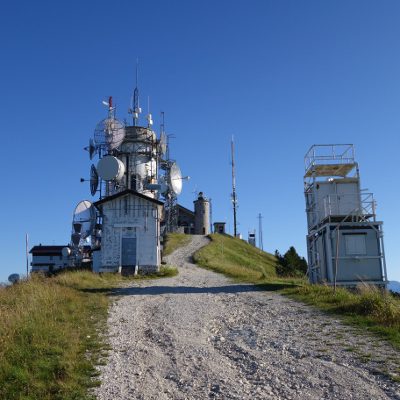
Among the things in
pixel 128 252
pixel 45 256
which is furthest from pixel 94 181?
pixel 45 256

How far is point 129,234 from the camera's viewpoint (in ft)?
106

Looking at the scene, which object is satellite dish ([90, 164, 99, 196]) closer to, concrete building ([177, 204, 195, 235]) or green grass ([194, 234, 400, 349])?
green grass ([194, 234, 400, 349])

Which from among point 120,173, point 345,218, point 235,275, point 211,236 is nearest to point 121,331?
Result: point 345,218

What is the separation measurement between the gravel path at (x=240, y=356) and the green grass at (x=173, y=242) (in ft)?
109

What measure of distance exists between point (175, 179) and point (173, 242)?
25.2 feet

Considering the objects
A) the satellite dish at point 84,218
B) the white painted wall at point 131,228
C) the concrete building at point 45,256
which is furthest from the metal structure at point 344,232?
the concrete building at point 45,256

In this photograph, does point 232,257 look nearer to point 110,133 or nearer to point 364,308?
point 110,133

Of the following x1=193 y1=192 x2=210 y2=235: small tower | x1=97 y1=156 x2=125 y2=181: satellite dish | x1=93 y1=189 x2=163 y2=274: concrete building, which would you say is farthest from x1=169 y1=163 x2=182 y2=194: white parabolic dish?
x1=193 y1=192 x2=210 y2=235: small tower

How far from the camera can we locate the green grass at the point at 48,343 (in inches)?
301

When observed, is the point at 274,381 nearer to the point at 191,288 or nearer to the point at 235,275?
the point at 191,288

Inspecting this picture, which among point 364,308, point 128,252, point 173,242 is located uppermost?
point 173,242

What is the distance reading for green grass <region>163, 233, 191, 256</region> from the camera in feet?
161

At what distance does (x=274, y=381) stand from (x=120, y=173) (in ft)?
108

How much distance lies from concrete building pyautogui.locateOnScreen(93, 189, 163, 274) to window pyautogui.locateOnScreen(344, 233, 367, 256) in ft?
42.3
